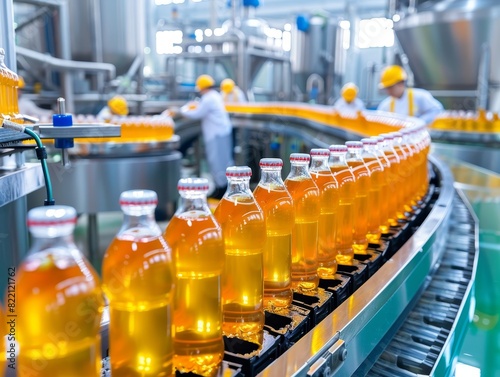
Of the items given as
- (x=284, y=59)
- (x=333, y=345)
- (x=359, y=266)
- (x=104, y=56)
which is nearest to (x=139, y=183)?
(x=104, y=56)

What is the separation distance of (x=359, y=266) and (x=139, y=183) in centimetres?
329

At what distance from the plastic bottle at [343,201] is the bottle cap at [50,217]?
0.77 m

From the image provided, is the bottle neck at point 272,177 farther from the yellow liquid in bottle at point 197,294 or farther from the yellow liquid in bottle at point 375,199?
the yellow liquid in bottle at point 375,199

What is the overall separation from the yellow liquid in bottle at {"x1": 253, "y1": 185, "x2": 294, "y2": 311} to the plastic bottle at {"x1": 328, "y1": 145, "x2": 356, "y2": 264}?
0.89ft

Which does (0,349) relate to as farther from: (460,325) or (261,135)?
(261,135)

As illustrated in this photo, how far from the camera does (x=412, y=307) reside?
152 cm

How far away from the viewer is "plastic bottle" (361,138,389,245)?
1393mm

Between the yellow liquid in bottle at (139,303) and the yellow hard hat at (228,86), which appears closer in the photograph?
Answer: the yellow liquid in bottle at (139,303)

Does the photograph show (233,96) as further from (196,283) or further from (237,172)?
(196,283)

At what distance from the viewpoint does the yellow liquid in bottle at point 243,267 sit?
87 cm

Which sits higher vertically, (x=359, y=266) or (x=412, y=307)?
(x=359, y=266)

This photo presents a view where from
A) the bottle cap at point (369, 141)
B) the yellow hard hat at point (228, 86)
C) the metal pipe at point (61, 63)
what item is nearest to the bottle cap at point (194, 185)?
the bottle cap at point (369, 141)

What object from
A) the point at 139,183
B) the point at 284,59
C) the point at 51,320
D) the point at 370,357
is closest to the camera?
the point at 51,320

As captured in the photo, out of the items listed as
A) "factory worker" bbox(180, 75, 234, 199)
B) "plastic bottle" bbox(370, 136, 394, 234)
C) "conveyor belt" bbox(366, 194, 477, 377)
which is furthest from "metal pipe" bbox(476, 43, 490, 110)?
"plastic bottle" bbox(370, 136, 394, 234)
